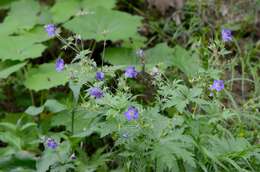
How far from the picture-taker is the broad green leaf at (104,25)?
11.4 ft

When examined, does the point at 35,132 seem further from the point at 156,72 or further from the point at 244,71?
the point at 244,71

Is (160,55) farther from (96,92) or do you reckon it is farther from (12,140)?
(96,92)

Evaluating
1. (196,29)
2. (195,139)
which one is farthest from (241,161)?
(196,29)

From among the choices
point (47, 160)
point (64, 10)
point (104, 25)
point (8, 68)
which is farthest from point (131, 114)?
point (64, 10)

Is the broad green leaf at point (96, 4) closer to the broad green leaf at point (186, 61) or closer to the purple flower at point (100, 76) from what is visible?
the broad green leaf at point (186, 61)

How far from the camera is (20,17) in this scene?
3.86m

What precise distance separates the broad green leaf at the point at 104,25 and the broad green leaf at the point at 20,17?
15.2 inches

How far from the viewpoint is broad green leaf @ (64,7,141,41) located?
3.48 m

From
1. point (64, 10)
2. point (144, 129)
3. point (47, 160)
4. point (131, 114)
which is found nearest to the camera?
point (131, 114)

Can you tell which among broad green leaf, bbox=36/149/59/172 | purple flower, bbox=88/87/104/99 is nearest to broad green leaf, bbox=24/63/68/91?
broad green leaf, bbox=36/149/59/172

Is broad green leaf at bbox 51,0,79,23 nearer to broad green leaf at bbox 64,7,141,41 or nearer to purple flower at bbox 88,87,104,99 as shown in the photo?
broad green leaf at bbox 64,7,141,41

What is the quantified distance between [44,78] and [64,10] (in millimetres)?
622

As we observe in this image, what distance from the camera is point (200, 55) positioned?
336 centimetres

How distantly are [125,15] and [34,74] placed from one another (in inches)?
27.3
